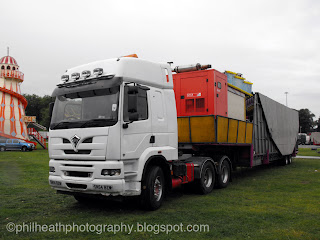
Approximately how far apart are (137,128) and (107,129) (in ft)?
2.51

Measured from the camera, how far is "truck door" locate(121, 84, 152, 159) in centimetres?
614

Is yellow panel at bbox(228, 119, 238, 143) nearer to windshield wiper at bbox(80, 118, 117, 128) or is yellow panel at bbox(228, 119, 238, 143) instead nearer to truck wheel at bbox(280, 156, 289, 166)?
windshield wiper at bbox(80, 118, 117, 128)

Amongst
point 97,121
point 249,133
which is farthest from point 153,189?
point 249,133

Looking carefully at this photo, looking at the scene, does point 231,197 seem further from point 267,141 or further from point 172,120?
point 267,141

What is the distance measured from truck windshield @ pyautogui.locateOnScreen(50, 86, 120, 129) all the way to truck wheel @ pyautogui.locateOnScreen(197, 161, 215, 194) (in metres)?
3.81

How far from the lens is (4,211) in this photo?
686cm

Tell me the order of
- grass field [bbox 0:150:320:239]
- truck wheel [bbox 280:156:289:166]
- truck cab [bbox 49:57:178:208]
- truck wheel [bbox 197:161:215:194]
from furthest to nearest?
1. truck wheel [bbox 280:156:289:166]
2. truck wheel [bbox 197:161:215:194]
3. truck cab [bbox 49:57:178:208]
4. grass field [bbox 0:150:320:239]

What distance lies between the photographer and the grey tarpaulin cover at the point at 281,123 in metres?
13.7

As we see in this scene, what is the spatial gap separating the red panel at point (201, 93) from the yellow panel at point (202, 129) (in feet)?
0.77

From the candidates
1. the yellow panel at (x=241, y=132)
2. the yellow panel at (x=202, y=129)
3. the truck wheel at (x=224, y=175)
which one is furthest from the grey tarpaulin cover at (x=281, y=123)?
the yellow panel at (x=202, y=129)

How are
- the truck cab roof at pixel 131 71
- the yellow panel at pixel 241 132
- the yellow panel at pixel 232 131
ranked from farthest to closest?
1. the yellow panel at pixel 241 132
2. the yellow panel at pixel 232 131
3. the truck cab roof at pixel 131 71

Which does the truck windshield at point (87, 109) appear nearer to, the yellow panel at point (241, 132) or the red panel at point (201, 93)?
the red panel at point (201, 93)

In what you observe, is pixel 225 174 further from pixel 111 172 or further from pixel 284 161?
pixel 284 161

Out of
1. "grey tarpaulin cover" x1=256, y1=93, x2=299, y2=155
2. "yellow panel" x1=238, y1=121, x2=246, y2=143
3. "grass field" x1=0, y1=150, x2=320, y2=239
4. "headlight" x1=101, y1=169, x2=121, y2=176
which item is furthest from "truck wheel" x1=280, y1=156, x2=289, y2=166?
"headlight" x1=101, y1=169, x2=121, y2=176
